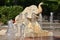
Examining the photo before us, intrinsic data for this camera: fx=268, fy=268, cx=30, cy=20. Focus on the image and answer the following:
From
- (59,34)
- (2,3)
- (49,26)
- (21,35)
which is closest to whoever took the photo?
(21,35)

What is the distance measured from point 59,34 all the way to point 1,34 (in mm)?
3128

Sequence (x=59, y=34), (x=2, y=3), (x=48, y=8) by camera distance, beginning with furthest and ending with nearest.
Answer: (x=2, y=3) → (x=48, y=8) → (x=59, y=34)

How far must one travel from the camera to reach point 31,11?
514 inches

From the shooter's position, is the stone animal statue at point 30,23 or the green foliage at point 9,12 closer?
the stone animal statue at point 30,23

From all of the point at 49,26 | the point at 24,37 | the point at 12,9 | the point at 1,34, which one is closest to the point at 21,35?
the point at 24,37

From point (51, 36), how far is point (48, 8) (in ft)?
26.9

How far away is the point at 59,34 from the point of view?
1414cm

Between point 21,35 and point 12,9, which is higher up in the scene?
point 12,9

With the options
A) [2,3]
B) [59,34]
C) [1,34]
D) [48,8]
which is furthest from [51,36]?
[2,3]

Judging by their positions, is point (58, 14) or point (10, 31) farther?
point (58, 14)

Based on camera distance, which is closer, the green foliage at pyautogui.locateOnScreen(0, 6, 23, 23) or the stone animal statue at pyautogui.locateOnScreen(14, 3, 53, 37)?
the stone animal statue at pyautogui.locateOnScreen(14, 3, 53, 37)

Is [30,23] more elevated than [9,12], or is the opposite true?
[9,12]

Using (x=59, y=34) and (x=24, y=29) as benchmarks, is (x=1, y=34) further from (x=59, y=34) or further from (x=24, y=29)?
(x=59, y=34)

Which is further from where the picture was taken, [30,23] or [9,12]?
[9,12]
